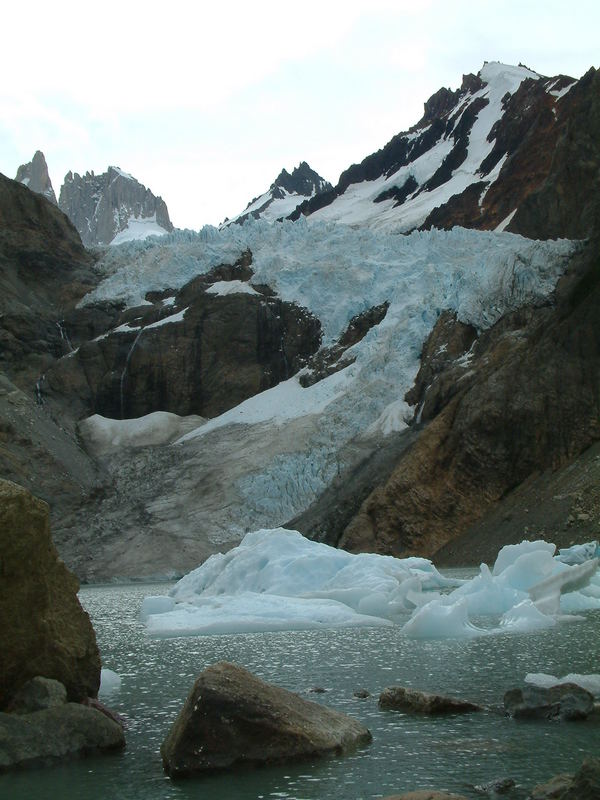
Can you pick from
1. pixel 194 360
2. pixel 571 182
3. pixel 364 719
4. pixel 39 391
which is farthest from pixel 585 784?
pixel 39 391

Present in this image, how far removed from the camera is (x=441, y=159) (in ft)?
375

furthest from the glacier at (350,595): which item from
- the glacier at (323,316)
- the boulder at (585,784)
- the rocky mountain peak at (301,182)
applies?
the rocky mountain peak at (301,182)

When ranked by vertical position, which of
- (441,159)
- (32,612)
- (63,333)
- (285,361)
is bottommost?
(32,612)

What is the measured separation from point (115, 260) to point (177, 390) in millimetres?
17082

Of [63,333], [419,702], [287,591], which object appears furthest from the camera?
[63,333]

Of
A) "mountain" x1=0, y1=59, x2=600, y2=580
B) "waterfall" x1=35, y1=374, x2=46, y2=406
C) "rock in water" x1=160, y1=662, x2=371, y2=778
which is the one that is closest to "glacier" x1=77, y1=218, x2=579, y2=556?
"mountain" x1=0, y1=59, x2=600, y2=580

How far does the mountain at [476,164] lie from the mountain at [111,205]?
44085 mm

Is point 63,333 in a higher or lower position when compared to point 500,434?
higher

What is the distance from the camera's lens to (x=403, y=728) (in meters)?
7.84

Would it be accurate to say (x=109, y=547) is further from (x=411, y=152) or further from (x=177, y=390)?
(x=411, y=152)

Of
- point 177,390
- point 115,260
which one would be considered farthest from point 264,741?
point 115,260

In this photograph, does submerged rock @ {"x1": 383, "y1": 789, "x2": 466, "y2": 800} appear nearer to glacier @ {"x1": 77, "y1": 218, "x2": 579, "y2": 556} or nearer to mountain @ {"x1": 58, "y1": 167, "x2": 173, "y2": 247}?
glacier @ {"x1": 77, "y1": 218, "x2": 579, "y2": 556}

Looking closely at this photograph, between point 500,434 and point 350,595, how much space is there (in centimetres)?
2079

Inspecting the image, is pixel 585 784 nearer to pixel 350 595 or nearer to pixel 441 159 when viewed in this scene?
pixel 350 595
